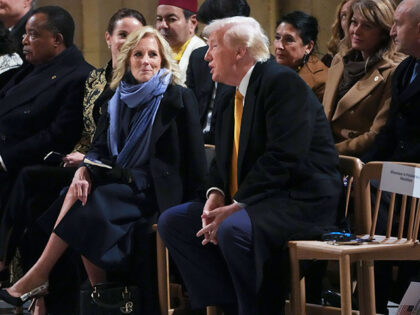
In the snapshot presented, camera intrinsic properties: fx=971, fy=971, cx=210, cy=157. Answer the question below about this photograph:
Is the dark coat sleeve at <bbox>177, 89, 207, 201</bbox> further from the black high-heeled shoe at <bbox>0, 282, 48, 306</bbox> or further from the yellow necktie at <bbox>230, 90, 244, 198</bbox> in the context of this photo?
the black high-heeled shoe at <bbox>0, 282, 48, 306</bbox>

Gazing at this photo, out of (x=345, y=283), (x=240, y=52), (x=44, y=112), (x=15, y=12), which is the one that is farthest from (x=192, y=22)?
(x=345, y=283)

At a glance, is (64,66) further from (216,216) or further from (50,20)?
(216,216)

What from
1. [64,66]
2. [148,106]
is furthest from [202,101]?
[64,66]

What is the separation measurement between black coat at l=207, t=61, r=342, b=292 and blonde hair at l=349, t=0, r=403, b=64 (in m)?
0.96

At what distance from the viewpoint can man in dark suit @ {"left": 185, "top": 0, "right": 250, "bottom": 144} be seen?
536 cm

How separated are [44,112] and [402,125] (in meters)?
2.18

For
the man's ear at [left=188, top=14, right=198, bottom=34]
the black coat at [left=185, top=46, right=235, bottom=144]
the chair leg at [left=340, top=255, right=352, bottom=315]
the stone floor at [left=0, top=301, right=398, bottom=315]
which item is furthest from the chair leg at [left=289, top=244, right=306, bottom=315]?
the man's ear at [left=188, top=14, right=198, bottom=34]

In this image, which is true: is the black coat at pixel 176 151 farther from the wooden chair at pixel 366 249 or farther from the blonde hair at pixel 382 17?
the wooden chair at pixel 366 249

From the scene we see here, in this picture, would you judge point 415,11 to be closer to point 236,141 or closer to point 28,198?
point 236,141

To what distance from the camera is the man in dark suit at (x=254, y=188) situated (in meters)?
3.93

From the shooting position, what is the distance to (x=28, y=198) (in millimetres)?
5445

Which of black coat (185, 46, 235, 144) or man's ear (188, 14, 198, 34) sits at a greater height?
man's ear (188, 14, 198, 34)

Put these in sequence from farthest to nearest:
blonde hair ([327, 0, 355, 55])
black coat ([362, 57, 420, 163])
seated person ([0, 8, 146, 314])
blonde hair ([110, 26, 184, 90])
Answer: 1. blonde hair ([327, 0, 355, 55])
2. seated person ([0, 8, 146, 314])
3. blonde hair ([110, 26, 184, 90])
4. black coat ([362, 57, 420, 163])

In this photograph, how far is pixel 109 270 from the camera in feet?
15.7
